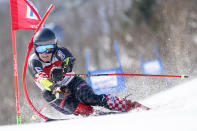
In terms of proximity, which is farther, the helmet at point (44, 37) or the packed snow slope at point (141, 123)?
the helmet at point (44, 37)

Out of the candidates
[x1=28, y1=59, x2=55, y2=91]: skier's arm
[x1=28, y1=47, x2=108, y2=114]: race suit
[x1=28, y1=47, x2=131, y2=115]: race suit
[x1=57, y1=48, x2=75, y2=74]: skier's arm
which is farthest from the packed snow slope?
[x1=57, y1=48, x2=75, y2=74]: skier's arm

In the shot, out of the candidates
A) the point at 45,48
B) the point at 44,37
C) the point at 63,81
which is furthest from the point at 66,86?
the point at 44,37

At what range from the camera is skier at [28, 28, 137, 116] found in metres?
4.41

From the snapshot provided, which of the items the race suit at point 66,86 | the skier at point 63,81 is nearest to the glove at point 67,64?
the skier at point 63,81

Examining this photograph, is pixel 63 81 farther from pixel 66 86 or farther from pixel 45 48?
pixel 45 48

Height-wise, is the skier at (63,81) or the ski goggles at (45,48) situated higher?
the ski goggles at (45,48)

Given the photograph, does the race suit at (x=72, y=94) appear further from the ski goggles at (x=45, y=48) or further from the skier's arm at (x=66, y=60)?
the ski goggles at (x=45, y=48)

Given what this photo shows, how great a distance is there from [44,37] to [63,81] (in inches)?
29.8

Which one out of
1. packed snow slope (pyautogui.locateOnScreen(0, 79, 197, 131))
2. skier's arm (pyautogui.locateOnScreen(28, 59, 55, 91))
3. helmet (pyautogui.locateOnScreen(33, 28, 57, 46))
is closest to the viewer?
packed snow slope (pyautogui.locateOnScreen(0, 79, 197, 131))

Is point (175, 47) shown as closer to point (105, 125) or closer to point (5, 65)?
point (105, 125)

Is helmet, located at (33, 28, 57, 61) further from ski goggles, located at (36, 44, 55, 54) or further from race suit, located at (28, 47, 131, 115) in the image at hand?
race suit, located at (28, 47, 131, 115)

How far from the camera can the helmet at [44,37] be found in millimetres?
4520

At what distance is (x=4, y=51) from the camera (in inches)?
1210

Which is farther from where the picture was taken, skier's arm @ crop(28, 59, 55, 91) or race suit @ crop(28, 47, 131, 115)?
race suit @ crop(28, 47, 131, 115)
